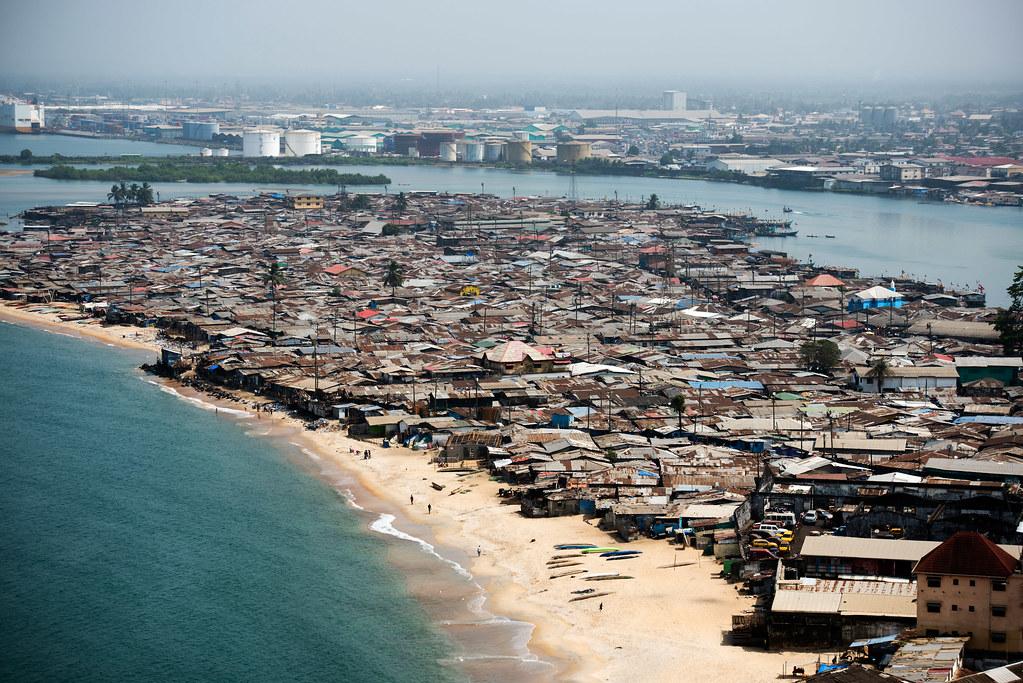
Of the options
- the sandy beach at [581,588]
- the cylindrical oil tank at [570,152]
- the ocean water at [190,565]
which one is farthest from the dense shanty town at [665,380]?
the cylindrical oil tank at [570,152]

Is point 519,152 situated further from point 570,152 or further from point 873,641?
point 873,641

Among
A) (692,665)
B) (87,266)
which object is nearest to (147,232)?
(87,266)

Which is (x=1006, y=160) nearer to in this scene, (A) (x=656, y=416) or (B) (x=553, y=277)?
(B) (x=553, y=277)

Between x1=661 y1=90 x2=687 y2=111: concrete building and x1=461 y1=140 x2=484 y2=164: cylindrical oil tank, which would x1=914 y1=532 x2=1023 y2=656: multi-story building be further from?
x1=661 y1=90 x2=687 y2=111: concrete building

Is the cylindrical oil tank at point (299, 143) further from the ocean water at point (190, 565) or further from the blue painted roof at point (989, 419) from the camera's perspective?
the blue painted roof at point (989, 419)

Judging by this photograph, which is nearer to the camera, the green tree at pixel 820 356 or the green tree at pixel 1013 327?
the green tree at pixel 820 356

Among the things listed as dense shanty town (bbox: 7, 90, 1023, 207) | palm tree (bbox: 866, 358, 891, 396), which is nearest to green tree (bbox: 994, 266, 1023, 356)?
palm tree (bbox: 866, 358, 891, 396)
